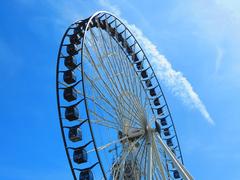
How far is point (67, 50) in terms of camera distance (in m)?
23.4

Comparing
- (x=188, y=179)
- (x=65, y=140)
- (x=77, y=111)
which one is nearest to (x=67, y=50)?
(x=77, y=111)

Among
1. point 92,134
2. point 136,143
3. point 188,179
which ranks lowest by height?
point 188,179

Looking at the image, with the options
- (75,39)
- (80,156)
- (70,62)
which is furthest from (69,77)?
(80,156)

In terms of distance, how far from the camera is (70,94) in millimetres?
21609

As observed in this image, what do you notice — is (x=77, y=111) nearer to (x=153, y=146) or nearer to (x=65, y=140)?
(x=65, y=140)

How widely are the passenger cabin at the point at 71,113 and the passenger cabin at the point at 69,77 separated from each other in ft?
4.91

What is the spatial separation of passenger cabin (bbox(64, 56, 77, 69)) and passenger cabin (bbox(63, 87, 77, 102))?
1471mm

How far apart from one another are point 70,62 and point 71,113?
9.58 ft

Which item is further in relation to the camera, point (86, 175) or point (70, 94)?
point (70, 94)

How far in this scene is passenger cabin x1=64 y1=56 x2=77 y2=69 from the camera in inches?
897

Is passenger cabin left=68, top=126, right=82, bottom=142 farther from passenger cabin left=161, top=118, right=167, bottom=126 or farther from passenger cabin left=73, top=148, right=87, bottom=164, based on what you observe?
passenger cabin left=161, top=118, right=167, bottom=126

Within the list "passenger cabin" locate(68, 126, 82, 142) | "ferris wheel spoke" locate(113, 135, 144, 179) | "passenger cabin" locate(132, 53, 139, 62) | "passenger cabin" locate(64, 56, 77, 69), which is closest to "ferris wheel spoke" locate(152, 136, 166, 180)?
"ferris wheel spoke" locate(113, 135, 144, 179)

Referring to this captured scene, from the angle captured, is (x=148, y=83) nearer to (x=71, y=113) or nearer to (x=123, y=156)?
(x=123, y=156)

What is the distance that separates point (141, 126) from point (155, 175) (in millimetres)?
2829
